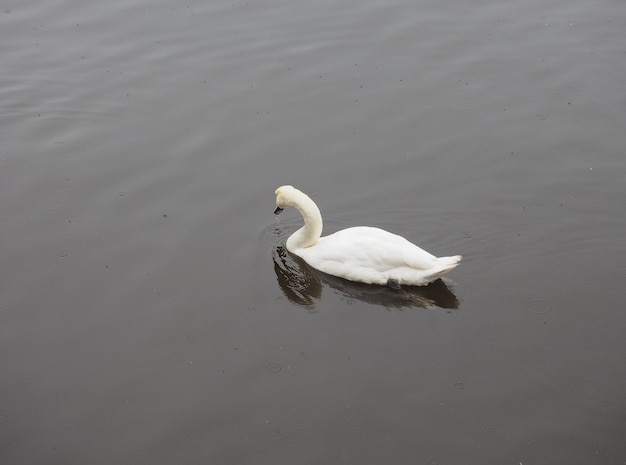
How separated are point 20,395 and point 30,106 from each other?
21.8 ft

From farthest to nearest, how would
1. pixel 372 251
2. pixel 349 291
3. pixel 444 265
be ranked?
pixel 349 291, pixel 372 251, pixel 444 265

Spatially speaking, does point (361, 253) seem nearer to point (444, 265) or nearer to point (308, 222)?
point (308, 222)

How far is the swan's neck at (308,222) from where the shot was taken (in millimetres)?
10547

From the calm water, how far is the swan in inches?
8.2

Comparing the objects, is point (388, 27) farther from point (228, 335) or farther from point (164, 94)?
point (228, 335)

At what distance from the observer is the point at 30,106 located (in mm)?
14141

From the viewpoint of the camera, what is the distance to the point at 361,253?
10133mm

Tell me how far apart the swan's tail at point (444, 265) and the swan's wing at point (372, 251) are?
80 millimetres

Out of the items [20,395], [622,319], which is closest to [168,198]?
[20,395]

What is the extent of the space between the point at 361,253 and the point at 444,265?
1021 millimetres

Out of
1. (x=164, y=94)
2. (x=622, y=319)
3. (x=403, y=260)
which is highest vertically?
(x=164, y=94)

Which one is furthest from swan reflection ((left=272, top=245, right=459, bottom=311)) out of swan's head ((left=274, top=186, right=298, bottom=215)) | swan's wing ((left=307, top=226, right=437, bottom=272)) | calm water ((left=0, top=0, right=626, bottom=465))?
swan's head ((left=274, top=186, right=298, bottom=215))

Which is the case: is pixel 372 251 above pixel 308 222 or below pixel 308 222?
below

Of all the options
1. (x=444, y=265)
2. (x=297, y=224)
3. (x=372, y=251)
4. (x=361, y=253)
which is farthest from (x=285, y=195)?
(x=444, y=265)
